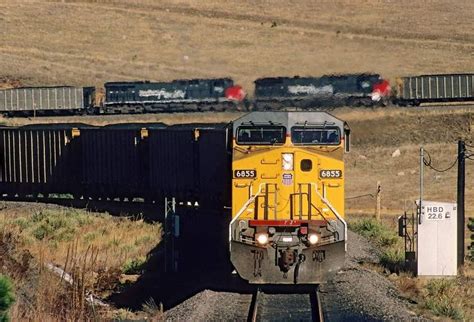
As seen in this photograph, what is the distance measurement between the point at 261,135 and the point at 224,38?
211 ft

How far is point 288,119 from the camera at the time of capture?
21.1m

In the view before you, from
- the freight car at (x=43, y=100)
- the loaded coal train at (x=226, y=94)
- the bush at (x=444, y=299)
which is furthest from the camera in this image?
the freight car at (x=43, y=100)

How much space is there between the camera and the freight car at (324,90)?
61.8 meters

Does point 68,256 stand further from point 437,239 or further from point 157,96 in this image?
point 157,96

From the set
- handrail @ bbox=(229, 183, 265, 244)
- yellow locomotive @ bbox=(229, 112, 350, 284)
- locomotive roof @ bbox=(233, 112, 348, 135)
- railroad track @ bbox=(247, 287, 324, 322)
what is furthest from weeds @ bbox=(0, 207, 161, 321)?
locomotive roof @ bbox=(233, 112, 348, 135)

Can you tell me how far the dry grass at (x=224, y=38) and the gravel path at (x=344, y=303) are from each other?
46.7 metres

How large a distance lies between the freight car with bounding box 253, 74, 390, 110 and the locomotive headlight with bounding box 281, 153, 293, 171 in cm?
3895

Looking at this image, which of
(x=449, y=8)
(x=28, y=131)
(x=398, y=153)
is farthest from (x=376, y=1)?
(x=28, y=131)

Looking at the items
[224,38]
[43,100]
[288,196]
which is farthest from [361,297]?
[224,38]

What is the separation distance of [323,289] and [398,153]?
33.5 meters

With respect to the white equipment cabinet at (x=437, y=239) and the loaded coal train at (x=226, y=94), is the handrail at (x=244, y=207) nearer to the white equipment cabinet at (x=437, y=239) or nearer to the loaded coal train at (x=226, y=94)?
the white equipment cabinet at (x=437, y=239)

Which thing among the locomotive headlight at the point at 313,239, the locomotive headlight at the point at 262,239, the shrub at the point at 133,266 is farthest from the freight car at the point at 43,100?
the locomotive headlight at the point at 313,239

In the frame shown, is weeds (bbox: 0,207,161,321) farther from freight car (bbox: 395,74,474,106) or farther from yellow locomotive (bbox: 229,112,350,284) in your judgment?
freight car (bbox: 395,74,474,106)

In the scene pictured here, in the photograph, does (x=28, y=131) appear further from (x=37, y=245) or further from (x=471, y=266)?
(x=471, y=266)
